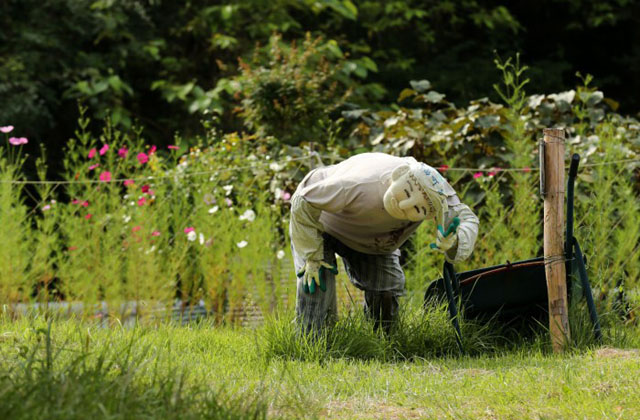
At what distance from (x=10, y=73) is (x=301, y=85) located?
4771 mm

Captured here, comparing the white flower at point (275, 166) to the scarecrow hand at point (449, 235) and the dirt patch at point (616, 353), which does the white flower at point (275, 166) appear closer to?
the scarecrow hand at point (449, 235)

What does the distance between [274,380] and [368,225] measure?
95 centimetres

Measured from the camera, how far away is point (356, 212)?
13.8 feet

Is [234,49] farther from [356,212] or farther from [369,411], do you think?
[369,411]

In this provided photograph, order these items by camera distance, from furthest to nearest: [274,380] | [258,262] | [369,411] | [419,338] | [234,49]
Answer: [234,49] < [258,262] < [419,338] < [274,380] < [369,411]

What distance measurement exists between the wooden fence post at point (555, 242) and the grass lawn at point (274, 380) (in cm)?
16

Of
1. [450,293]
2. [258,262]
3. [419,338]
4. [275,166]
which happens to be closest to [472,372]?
[450,293]

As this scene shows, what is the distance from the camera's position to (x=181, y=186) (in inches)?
269

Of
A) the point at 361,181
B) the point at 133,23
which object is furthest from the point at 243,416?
the point at 133,23

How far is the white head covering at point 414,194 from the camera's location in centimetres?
394

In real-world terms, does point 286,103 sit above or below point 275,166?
above

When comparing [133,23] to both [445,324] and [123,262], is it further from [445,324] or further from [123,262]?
[445,324]

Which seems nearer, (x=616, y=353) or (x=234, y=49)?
(x=616, y=353)

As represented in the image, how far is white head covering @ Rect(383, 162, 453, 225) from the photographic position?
394 cm
